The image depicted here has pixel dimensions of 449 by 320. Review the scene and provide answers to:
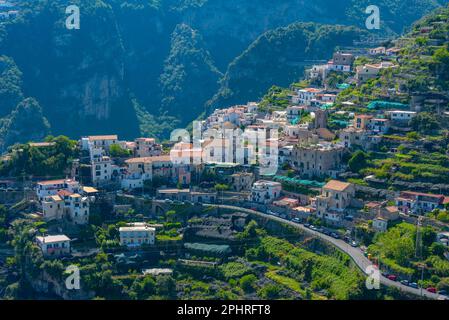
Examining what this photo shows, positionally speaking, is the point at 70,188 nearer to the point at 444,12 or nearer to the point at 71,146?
the point at 71,146

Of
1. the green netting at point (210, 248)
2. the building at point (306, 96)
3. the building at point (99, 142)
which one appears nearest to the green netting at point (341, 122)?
the building at point (306, 96)

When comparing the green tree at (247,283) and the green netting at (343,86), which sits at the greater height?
the green netting at (343,86)

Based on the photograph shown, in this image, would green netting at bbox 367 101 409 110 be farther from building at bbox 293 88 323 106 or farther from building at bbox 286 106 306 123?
building at bbox 293 88 323 106

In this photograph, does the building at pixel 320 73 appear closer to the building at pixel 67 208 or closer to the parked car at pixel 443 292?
the building at pixel 67 208

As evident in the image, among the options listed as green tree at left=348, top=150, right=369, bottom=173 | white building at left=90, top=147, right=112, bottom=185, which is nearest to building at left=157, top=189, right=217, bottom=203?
white building at left=90, top=147, right=112, bottom=185

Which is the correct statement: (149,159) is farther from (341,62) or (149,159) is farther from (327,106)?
(341,62)

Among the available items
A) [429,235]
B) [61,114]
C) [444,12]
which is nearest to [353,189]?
[429,235]
